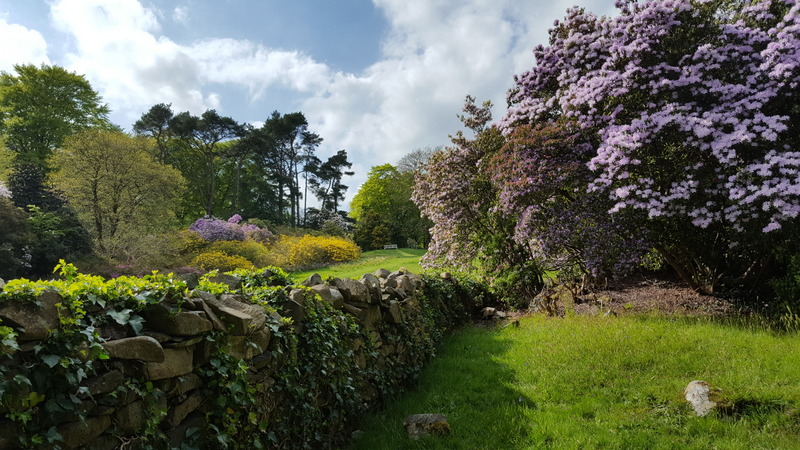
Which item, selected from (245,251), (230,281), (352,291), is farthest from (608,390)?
(245,251)

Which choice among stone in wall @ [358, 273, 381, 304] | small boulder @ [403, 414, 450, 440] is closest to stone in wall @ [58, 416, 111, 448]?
small boulder @ [403, 414, 450, 440]

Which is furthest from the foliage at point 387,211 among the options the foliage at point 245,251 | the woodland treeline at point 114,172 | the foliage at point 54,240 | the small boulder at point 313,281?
the small boulder at point 313,281

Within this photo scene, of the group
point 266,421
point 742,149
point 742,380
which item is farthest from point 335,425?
point 742,149

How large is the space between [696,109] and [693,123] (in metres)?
0.64

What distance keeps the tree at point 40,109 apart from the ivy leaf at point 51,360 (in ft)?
109

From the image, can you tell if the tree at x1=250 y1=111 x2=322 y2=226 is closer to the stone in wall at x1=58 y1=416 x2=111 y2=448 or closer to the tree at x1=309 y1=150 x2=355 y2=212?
the tree at x1=309 y1=150 x2=355 y2=212

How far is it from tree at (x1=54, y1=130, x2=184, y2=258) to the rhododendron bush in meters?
16.8

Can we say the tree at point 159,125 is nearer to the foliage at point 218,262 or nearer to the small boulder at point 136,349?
the foliage at point 218,262

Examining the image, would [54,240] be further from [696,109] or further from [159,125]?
[159,125]

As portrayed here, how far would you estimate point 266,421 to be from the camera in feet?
9.23

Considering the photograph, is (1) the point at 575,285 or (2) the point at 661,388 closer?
(2) the point at 661,388

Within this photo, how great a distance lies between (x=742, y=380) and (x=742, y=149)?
4.13 meters

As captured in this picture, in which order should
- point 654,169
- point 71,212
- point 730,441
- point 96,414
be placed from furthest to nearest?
point 71,212, point 654,169, point 730,441, point 96,414

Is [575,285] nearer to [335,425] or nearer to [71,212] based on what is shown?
[335,425]
